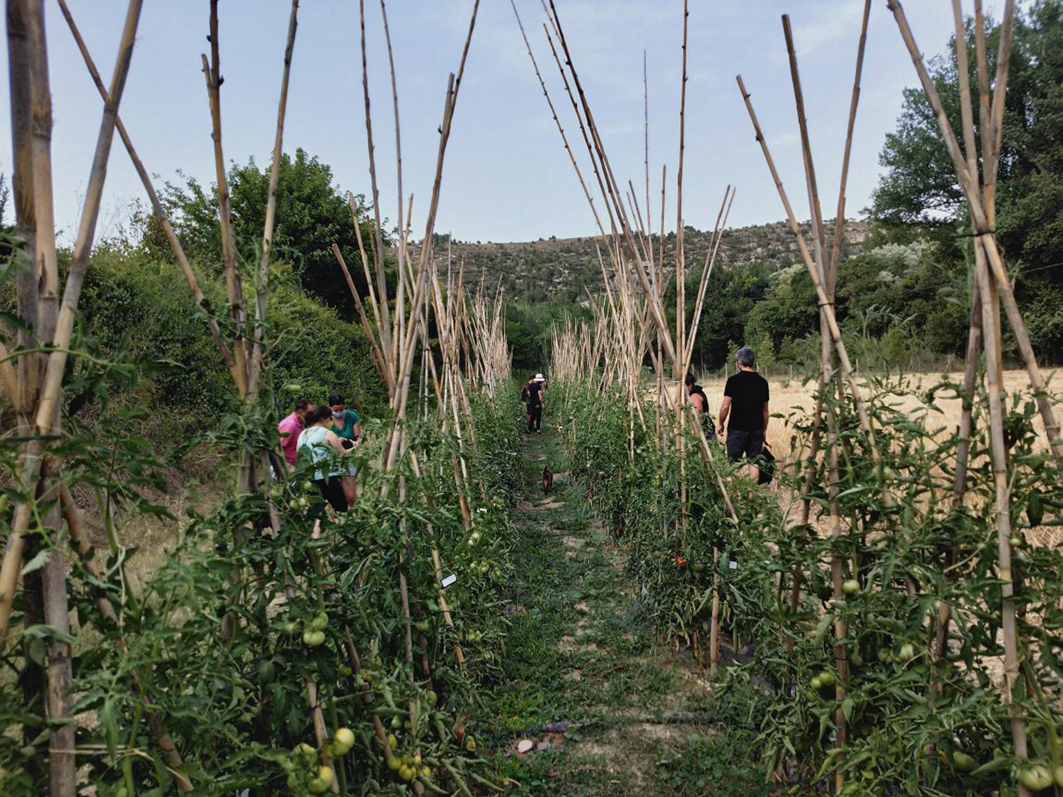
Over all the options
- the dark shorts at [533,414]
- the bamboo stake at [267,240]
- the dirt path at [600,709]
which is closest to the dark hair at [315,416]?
the dirt path at [600,709]

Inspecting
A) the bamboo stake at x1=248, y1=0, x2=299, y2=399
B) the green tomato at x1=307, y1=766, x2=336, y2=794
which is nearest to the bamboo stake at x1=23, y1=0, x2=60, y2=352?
the bamboo stake at x1=248, y1=0, x2=299, y2=399

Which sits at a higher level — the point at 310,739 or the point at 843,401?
the point at 843,401

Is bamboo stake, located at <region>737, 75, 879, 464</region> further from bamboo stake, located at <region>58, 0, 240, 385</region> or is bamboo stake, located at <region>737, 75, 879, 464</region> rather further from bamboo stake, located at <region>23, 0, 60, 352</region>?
bamboo stake, located at <region>23, 0, 60, 352</region>

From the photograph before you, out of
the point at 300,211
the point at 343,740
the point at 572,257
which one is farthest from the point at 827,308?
the point at 572,257

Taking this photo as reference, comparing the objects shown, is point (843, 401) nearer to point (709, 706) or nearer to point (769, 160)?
point (769, 160)

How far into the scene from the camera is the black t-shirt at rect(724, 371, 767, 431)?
493 cm

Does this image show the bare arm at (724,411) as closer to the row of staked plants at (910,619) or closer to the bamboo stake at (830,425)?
the row of staked plants at (910,619)

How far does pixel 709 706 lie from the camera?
2.93 m

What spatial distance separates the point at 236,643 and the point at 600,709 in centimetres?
218

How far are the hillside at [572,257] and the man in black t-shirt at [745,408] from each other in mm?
42020

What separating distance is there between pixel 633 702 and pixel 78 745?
2.52 metres

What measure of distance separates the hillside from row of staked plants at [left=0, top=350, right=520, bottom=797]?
45.4 m

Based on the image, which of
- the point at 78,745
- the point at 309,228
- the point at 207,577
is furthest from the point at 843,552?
the point at 309,228

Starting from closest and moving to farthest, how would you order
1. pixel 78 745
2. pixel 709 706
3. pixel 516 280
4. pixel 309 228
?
pixel 78 745 → pixel 709 706 → pixel 309 228 → pixel 516 280
